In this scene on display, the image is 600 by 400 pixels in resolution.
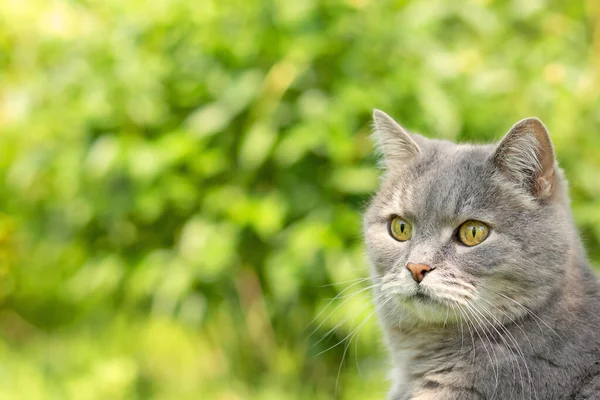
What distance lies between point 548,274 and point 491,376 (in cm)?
30

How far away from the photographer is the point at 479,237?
1983 millimetres

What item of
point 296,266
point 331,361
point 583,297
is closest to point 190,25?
point 296,266

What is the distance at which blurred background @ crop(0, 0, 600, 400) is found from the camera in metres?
3.35

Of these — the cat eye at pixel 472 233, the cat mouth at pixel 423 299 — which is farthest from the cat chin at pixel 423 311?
the cat eye at pixel 472 233

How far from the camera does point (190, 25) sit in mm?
3525

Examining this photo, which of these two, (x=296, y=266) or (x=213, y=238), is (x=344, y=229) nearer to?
(x=296, y=266)

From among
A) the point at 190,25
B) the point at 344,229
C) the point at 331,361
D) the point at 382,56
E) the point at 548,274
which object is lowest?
the point at 331,361

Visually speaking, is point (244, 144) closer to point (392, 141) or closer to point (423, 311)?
point (392, 141)

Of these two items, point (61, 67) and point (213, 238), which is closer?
point (213, 238)

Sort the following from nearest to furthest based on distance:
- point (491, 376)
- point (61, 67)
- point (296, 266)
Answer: point (491, 376) < point (296, 266) < point (61, 67)

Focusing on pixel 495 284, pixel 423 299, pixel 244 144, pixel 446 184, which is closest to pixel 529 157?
pixel 446 184

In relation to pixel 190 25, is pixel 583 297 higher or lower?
lower

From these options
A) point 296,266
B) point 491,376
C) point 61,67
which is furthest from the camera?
point 61,67

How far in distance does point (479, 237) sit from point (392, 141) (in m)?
0.51
